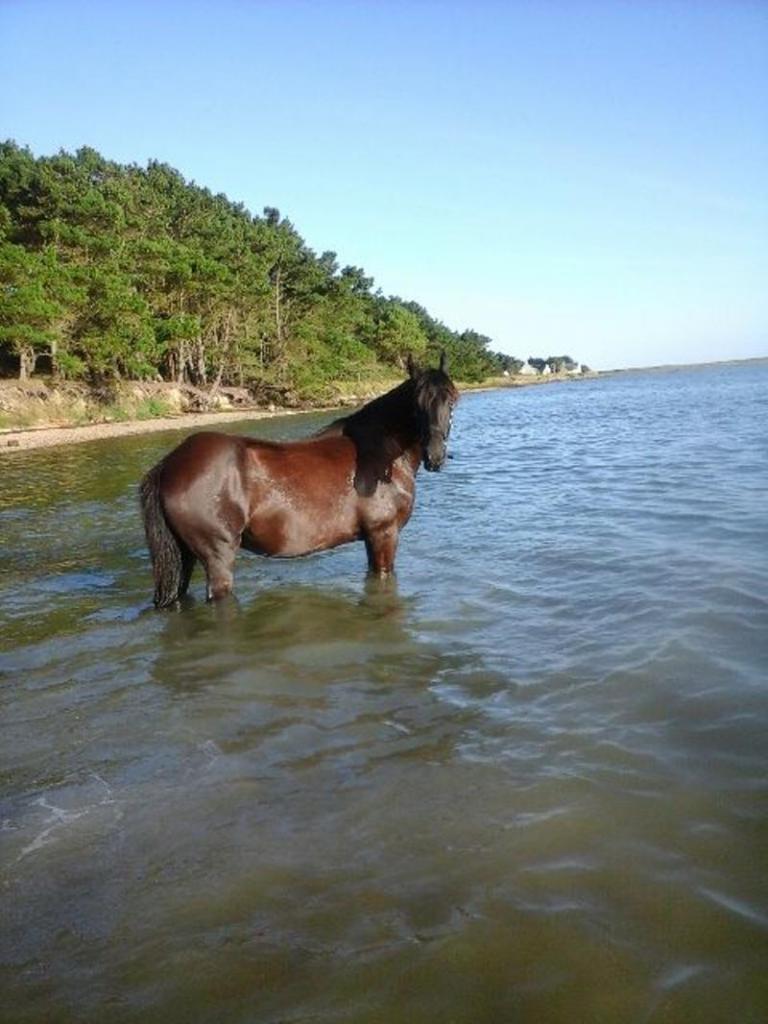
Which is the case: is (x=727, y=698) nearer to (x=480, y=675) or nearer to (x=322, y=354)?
(x=480, y=675)

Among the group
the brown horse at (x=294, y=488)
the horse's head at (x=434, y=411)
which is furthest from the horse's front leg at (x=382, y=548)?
the horse's head at (x=434, y=411)

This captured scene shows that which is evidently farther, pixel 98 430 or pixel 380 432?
pixel 98 430

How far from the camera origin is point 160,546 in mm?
5602

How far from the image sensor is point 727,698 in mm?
3752

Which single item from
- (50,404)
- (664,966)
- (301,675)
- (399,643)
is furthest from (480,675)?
(50,404)

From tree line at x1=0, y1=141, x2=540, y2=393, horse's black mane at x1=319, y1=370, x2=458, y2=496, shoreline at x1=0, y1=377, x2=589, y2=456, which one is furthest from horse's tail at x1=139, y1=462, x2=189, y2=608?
tree line at x1=0, y1=141, x2=540, y2=393

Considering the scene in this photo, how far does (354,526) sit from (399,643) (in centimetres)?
142

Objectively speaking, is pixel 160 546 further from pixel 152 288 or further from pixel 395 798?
pixel 152 288

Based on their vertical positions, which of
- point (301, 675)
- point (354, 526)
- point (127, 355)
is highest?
point (127, 355)

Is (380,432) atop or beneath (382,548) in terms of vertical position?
atop

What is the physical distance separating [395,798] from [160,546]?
3.34 metres

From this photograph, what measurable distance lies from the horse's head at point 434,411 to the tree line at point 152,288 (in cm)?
2912

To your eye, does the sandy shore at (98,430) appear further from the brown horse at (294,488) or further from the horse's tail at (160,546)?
the brown horse at (294,488)

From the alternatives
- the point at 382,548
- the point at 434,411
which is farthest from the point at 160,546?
the point at 434,411
